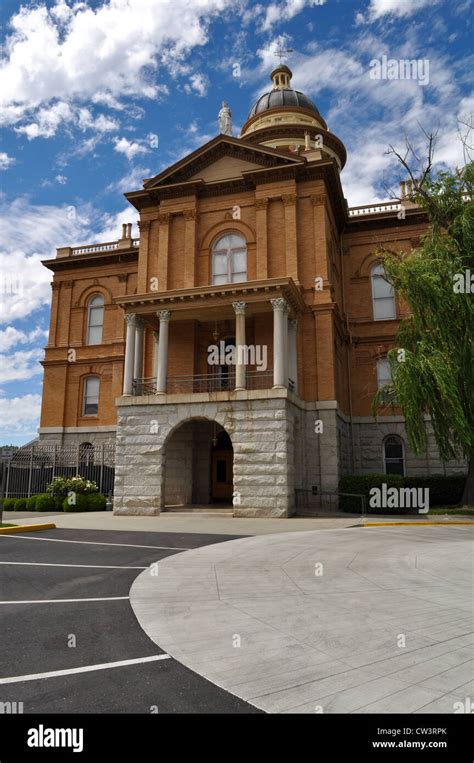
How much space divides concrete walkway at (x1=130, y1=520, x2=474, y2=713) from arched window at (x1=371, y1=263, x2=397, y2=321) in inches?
764

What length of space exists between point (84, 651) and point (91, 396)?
28.0 m

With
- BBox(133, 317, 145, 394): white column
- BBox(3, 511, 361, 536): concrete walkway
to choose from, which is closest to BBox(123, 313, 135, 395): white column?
BBox(133, 317, 145, 394): white column

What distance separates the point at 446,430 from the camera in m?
18.0

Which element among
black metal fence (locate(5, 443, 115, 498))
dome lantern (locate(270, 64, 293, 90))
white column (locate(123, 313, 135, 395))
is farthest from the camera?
dome lantern (locate(270, 64, 293, 90))

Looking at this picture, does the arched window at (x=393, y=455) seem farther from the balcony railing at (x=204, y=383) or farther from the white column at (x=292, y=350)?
the balcony railing at (x=204, y=383)

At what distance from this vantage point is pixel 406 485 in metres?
20.8

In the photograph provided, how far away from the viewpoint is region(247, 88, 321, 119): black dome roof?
38.2 metres

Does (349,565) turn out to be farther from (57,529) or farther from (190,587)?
(57,529)

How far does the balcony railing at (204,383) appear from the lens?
2308 cm

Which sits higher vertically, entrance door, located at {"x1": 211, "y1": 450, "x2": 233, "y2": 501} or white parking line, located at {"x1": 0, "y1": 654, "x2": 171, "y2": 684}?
entrance door, located at {"x1": 211, "y1": 450, "x2": 233, "y2": 501}

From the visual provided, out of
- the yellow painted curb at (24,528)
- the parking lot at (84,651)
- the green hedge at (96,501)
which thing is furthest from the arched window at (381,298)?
the parking lot at (84,651)

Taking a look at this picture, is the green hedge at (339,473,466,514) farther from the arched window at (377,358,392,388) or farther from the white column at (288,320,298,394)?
the arched window at (377,358,392,388)

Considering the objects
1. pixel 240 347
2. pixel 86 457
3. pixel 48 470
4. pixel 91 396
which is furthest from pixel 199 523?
pixel 91 396
